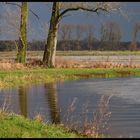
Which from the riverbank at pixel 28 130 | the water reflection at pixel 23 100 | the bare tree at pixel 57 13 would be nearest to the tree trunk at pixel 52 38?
the bare tree at pixel 57 13

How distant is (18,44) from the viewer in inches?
1804

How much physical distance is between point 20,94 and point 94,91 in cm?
373

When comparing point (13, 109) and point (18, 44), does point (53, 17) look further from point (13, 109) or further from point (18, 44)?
point (13, 109)

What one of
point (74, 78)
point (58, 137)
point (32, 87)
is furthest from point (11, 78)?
point (58, 137)

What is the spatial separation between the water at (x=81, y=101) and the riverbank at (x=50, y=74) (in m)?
1.41

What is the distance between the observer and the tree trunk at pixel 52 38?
141 feet

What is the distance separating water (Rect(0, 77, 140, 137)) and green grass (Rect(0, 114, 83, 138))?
1315mm

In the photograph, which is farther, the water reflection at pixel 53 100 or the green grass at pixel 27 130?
the water reflection at pixel 53 100

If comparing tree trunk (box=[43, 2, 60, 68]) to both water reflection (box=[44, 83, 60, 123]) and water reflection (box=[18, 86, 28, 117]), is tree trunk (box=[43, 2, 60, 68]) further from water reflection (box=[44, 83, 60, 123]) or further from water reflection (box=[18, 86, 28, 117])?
water reflection (box=[18, 86, 28, 117])

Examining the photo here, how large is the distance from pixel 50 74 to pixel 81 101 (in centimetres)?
1261

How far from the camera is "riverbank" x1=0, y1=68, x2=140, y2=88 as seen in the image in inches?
1256

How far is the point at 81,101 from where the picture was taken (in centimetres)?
2297

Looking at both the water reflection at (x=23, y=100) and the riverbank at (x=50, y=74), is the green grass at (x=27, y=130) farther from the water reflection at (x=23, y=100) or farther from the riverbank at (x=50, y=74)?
the riverbank at (x=50, y=74)

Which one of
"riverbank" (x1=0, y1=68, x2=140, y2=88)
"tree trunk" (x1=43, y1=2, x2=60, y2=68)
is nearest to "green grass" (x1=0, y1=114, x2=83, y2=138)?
"riverbank" (x1=0, y1=68, x2=140, y2=88)
